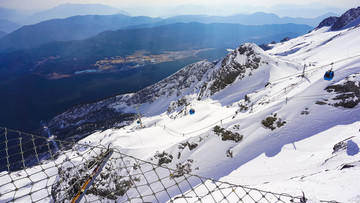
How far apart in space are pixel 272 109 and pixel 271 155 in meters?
7.39

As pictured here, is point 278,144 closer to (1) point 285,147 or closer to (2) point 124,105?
(1) point 285,147

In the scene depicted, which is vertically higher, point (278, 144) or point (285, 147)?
point (285, 147)

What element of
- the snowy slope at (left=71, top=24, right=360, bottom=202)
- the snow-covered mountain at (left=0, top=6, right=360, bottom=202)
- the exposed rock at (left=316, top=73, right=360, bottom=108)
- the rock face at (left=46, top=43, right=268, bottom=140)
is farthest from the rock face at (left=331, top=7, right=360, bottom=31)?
the exposed rock at (left=316, top=73, right=360, bottom=108)

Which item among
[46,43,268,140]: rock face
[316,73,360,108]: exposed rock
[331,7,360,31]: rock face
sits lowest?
[46,43,268,140]: rock face

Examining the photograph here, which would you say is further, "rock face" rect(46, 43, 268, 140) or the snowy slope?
"rock face" rect(46, 43, 268, 140)

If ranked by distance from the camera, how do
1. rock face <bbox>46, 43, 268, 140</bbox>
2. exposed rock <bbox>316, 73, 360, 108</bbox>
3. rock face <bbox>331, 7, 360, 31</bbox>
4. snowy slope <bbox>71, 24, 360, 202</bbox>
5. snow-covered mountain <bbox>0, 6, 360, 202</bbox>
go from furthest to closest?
rock face <bbox>331, 7, 360, 31</bbox>, rock face <bbox>46, 43, 268, 140</bbox>, exposed rock <bbox>316, 73, 360, 108</bbox>, snow-covered mountain <bbox>0, 6, 360, 202</bbox>, snowy slope <bbox>71, 24, 360, 202</bbox>

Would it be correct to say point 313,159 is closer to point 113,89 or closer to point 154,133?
point 154,133

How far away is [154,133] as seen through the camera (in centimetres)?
3375

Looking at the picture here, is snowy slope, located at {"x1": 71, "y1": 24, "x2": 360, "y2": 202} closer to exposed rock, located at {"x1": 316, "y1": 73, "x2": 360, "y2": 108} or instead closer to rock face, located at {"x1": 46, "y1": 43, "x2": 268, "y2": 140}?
exposed rock, located at {"x1": 316, "y1": 73, "x2": 360, "y2": 108}

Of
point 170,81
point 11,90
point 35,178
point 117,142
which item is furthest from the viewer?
point 11,90

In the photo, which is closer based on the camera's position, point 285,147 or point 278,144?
point 285,147

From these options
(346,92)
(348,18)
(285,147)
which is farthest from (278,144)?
(348,18)

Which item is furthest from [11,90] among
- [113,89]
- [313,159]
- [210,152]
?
[313,159]

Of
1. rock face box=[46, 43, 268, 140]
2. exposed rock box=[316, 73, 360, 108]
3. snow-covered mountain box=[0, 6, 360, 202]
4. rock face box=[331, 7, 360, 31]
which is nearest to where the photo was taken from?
snow-covered mountain box=[0, 6, 360, 202]
